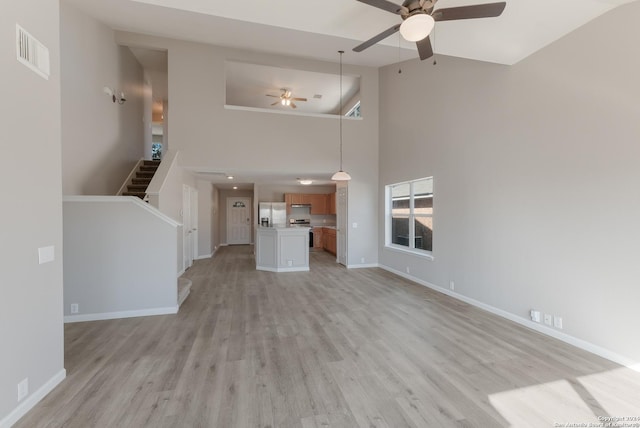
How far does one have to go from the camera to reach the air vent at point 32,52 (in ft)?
6.19

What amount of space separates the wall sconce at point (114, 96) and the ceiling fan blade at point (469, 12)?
5.97m

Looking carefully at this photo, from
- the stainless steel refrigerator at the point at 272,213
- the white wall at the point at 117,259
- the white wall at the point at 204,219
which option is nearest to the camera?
the white wall at the point at 117,259

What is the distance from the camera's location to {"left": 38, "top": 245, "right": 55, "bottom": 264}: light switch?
2.04 metres

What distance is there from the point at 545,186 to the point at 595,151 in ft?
1.82

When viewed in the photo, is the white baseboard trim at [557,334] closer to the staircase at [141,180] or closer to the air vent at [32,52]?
the air vent at [32,52]

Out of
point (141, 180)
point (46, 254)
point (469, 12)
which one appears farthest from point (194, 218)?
point (469, 12)

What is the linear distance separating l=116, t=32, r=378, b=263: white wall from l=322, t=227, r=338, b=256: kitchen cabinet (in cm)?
229

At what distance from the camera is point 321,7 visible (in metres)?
2.79

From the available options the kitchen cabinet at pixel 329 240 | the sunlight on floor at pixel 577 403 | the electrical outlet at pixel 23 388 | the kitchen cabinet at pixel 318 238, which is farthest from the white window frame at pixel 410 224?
the electrical outlet at pixel 23 388

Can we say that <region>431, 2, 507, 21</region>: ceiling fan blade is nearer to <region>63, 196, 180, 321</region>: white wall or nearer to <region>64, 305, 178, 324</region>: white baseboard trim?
<region>63, 196, 180, 321</region>: white wall

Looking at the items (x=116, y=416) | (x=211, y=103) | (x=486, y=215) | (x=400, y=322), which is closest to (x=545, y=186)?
(x=486, y=215)

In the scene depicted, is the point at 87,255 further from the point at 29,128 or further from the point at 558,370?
the point at 558,370

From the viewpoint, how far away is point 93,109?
4875mm

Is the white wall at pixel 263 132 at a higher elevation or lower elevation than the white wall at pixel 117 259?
higher
